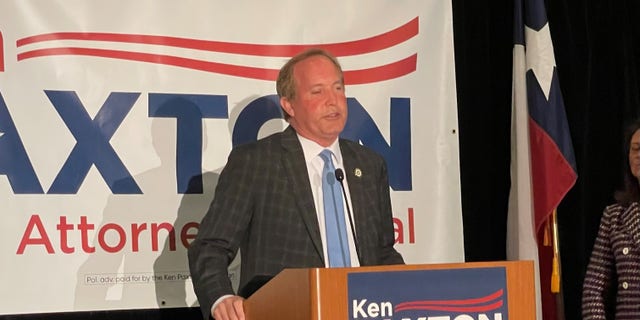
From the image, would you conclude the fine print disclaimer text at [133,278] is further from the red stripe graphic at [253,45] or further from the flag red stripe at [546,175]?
the flag red stripe at [546,175]

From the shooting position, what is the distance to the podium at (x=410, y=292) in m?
1.88

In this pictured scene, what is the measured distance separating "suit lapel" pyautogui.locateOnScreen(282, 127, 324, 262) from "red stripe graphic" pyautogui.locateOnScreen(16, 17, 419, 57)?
103 centimetres

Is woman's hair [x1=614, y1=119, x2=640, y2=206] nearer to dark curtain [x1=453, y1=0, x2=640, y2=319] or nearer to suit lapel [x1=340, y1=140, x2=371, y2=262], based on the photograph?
dark curtain [x1=453, y1=0, x2=640, y2=319]

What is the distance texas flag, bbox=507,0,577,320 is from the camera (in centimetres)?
406

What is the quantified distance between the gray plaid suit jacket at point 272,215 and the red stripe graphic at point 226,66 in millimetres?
988

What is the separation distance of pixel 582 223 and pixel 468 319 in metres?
2.60

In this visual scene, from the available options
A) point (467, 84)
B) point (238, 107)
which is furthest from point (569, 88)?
point (238, 107)

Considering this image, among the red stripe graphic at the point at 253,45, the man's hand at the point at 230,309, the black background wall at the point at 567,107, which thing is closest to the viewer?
the man's hand at the point at 230,309

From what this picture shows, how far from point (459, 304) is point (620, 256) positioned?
71.9 inches

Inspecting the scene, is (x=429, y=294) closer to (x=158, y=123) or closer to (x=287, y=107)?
(x=287, y=107)

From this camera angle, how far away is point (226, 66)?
376 cm

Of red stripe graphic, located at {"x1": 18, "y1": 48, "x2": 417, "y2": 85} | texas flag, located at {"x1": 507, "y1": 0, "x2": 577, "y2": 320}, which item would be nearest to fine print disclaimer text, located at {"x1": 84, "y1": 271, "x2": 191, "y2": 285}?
red stripe graphic, located at {"x1": 18, "y1": 48, "x2": 417, "y2": 85}

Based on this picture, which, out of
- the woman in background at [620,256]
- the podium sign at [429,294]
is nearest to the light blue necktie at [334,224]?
the podium sign at [429,294]

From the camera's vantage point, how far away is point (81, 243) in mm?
3516
